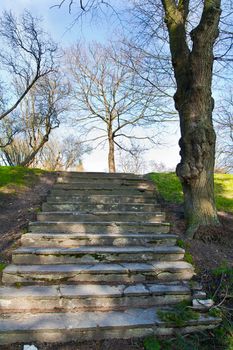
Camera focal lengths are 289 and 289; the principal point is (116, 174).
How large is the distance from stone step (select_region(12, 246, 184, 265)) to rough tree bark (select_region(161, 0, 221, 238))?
2.84 feet

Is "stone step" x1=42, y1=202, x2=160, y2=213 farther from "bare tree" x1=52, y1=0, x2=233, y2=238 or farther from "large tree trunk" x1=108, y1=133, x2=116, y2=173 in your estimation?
"large tree trunk" x1=108, y1=133, x2=116, y2=173

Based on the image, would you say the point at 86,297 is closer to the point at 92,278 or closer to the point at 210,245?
the point at 92,278

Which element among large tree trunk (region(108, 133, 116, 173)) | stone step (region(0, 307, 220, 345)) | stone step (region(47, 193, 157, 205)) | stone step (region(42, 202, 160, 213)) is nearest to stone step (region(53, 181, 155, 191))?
stone step (region(47, 193, 157, 205))

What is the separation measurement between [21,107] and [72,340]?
17711 mm

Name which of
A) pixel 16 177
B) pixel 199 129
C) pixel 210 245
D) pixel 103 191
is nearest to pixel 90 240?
pixel 210 245

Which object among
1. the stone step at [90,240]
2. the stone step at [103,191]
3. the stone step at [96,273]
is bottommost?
the stone step at [96,273]

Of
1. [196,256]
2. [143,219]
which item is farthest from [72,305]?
[143,219]

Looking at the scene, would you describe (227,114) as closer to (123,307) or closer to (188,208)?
(188,208)

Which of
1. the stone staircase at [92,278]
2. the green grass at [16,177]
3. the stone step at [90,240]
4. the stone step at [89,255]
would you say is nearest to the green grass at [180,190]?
the stone staircase at [92,278]

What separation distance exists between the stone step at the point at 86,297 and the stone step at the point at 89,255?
Result: 0.47 meters

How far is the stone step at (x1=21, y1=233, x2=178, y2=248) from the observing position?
410cm

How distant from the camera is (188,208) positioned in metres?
4.83

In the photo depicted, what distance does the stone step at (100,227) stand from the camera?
4.52m

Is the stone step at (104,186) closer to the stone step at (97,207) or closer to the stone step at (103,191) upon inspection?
the stone step at (103,191)
